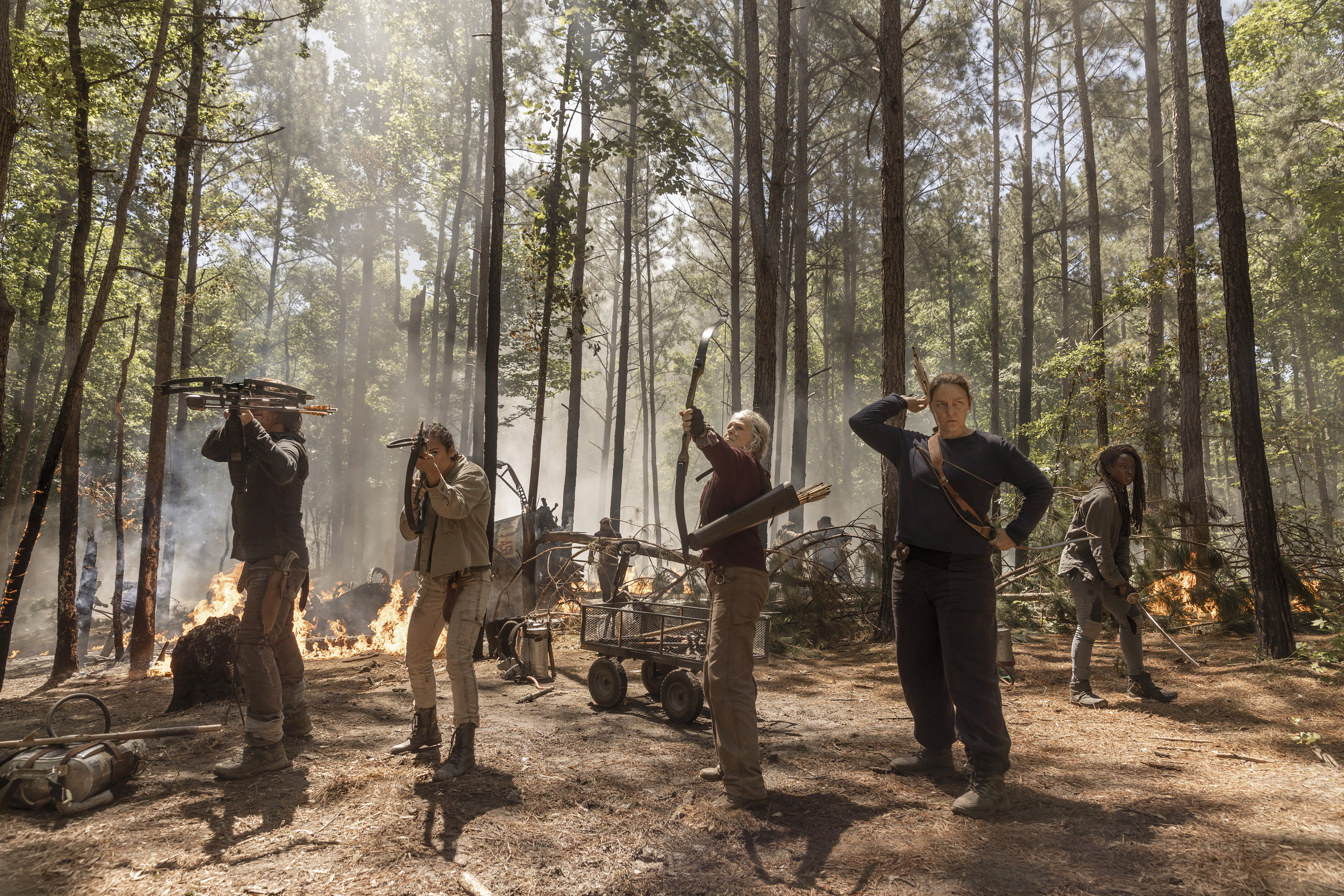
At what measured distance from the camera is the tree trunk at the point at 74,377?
24.6 ft

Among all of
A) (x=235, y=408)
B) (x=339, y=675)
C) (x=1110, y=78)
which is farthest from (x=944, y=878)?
(x=1110, y=78)

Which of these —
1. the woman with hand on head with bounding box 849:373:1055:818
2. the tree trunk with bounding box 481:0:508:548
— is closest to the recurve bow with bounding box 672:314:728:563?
the woman with hand on head with bounding box 849:373:1055:818

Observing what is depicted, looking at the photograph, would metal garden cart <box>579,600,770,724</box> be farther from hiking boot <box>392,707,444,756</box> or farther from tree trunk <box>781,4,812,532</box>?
tree trunk <box>781,4,812,532</box>

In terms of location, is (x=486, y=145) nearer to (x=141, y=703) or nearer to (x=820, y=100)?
(x=820, y=100)

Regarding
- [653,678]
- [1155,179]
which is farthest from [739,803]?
[1155,179]

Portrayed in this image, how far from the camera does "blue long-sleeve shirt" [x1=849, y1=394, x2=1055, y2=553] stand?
13.3ft

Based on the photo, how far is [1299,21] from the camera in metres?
15.8

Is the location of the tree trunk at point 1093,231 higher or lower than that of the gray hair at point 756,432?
higher

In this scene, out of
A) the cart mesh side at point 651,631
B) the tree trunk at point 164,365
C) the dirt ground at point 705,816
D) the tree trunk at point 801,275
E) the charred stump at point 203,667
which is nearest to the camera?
the dirt ground at point 705,816

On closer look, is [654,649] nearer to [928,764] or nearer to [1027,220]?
[928,764]

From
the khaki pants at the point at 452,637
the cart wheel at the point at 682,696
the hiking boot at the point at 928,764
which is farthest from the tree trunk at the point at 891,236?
the khaki pants at the point at 452,637

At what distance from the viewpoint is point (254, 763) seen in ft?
15.2

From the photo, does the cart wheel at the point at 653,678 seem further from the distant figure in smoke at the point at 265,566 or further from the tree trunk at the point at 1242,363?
the tree trunk at the point at 1242,363

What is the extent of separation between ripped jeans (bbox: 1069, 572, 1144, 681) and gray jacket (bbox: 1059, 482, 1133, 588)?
87 millimetres
